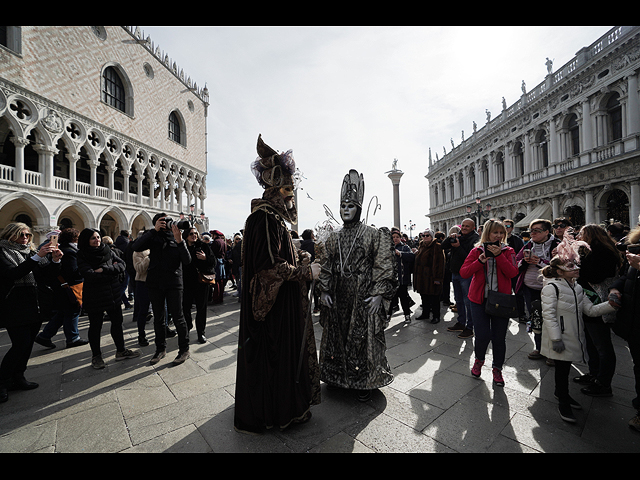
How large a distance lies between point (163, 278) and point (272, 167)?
2.53 meters

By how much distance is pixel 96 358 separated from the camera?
365 centimetres

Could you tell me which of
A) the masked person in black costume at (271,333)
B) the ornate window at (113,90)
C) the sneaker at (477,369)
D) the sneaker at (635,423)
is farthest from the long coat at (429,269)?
the ornate window at (113,90)

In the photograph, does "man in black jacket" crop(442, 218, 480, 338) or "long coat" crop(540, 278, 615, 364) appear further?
"man in black jacket" crop(442, 218, 480, 338)

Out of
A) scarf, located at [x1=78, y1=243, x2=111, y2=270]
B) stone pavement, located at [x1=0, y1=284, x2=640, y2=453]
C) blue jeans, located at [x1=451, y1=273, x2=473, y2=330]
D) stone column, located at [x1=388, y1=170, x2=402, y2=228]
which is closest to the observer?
stone pavement, located at [x1=0, y1=284, x2=640, y2=453]

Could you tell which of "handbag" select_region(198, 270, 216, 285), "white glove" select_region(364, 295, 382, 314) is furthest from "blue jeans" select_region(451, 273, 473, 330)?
"handbag" select_region(198, 270, 216, 285)

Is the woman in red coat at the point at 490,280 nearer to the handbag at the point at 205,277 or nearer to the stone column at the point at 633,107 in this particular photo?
the handbag at the point at 205,277

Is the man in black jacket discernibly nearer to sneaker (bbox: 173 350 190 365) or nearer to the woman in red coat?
the woman in red coat

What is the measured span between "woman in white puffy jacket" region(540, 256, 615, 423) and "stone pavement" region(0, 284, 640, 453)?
33 centimetres

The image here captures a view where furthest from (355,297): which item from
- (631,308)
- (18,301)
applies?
(18,301)

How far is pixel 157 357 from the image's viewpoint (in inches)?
152

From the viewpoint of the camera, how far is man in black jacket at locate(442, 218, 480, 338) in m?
4.84
